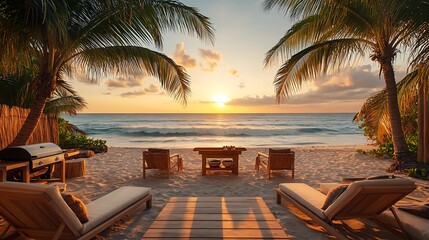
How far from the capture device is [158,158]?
6.39m

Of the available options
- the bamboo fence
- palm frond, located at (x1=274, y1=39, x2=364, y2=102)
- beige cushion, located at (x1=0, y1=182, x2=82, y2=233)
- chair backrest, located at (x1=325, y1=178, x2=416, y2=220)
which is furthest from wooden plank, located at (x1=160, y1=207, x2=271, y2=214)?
the bamboo fence

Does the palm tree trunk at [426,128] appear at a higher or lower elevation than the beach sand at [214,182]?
higher

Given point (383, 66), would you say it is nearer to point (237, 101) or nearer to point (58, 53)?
point (58, 53)

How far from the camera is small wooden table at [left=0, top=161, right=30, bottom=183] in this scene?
396 centimetres

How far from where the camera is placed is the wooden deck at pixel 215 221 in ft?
8.42

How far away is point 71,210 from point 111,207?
67 centimetres

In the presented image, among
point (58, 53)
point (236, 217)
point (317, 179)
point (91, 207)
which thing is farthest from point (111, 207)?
point (317, 179)

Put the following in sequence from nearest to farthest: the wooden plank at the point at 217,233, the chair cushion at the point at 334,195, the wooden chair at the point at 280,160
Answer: the wooden plank at the point at 217,233
the chair cushion at the point at 334,195
the wooden chair at the point at 280,160

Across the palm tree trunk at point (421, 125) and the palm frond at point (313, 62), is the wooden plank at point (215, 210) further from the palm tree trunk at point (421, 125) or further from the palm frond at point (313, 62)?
the palm tree trunk at point (421, 125)

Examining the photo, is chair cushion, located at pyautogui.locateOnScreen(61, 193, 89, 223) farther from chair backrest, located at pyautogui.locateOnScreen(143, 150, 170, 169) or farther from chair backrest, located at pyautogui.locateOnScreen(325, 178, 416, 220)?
chair backrest, located at pyautogui.locateOnScreen(143, 150, 170, 169)

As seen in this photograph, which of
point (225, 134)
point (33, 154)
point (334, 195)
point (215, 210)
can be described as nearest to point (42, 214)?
point (215, 210)

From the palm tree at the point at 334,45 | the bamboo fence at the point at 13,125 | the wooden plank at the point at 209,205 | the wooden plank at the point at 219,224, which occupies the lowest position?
the wooden plank at the point at 209,205

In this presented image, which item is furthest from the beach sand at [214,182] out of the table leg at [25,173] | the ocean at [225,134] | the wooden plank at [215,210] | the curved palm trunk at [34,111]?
the ocean at [225,134]

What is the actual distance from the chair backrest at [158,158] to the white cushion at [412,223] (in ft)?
14.6
